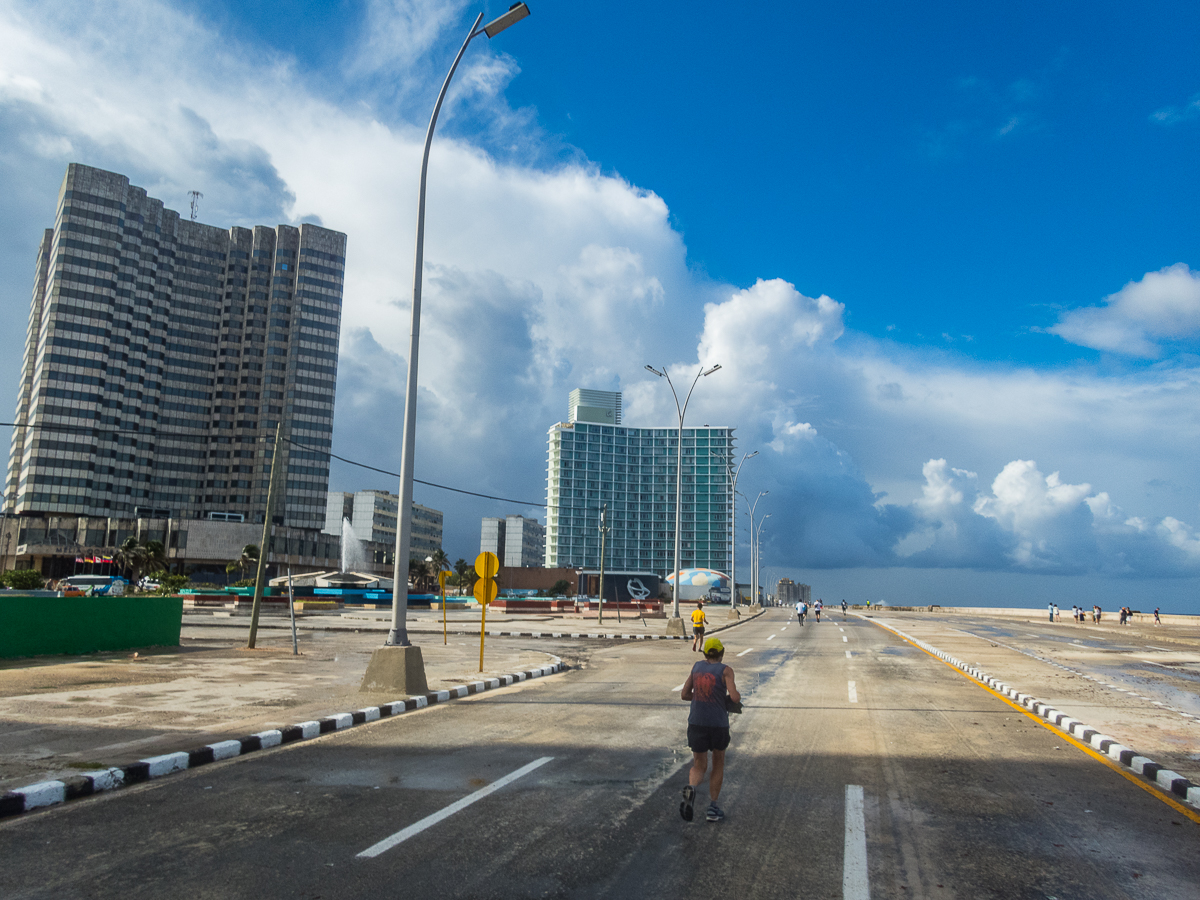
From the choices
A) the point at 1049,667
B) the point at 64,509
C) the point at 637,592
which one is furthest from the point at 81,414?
the point at 1049,667

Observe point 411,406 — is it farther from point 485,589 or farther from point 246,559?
point 246,559

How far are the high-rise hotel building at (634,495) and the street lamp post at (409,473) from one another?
170861mm

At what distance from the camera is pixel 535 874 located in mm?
4848

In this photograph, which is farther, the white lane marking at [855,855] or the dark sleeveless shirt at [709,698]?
the dark sleeveless shirt at [709,698]

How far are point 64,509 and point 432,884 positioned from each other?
12786 cm

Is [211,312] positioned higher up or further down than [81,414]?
higher up

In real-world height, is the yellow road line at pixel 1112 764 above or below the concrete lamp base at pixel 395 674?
below

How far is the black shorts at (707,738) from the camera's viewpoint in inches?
248

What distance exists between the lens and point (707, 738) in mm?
6332

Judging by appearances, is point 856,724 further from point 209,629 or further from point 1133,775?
point 209,629

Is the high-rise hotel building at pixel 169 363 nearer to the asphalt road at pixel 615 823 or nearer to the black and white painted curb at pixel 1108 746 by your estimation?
the black and white painted curb at pixel 1108 746

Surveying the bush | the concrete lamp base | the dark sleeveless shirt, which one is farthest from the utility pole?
the bush

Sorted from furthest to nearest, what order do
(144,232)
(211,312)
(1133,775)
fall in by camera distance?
(211,312), (144,232), (1133,775)

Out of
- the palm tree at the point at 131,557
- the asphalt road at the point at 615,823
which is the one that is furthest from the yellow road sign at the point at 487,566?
the palm tree at the point at 131,557
